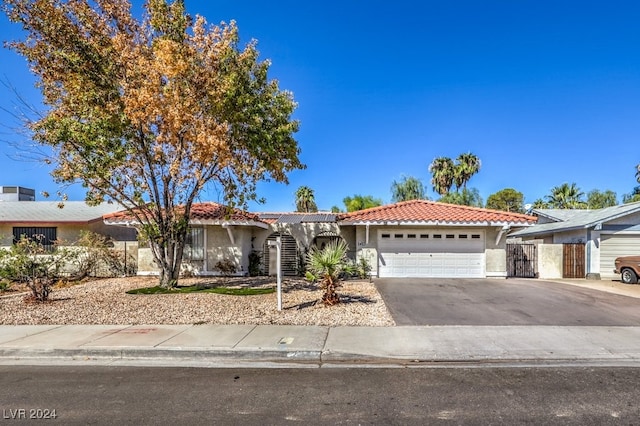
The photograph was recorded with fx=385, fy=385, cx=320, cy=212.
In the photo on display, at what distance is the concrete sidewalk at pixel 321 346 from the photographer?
650cm

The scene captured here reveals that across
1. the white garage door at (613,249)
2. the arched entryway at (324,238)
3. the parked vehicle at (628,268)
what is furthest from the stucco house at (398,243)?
the white garage door at (613,249)

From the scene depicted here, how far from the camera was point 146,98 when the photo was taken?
33.7ft

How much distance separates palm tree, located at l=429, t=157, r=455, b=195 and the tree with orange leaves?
32.6m

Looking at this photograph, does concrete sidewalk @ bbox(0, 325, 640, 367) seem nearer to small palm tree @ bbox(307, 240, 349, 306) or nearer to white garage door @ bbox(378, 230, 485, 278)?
small palm tree @ bbox(307, 240, 349, 306)

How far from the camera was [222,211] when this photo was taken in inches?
680

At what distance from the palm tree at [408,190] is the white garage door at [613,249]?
2159 centimetres

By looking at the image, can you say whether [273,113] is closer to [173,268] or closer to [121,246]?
[173,268]

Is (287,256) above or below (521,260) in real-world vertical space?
above

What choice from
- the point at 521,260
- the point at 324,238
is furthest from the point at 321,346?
the point at 521,260

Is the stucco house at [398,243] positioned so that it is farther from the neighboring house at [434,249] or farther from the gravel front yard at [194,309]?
the gravel front yard at [194,309]

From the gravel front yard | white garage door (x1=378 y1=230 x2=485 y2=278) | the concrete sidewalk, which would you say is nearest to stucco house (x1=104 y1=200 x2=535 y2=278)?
white garage door (x1=378 y1=230 x2=485 y2=278)

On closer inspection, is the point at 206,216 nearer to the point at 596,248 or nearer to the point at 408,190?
the point at 596,248

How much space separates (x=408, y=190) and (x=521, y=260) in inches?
838

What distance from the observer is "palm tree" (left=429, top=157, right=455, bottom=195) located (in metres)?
42.0
